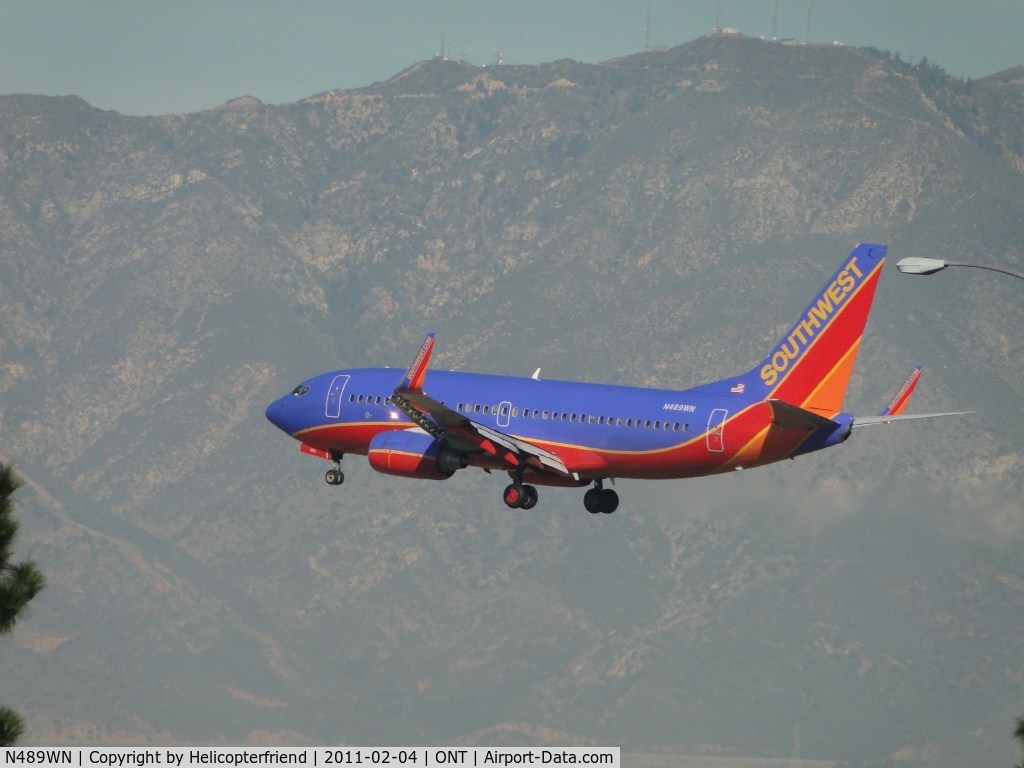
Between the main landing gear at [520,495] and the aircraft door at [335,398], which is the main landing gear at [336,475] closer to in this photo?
→ the aircraft door at [335,398]

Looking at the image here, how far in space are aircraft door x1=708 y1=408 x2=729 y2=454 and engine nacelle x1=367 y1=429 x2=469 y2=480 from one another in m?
12.1

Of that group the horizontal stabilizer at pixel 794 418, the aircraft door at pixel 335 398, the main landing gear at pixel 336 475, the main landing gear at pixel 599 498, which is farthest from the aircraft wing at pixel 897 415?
the main landing gear at pixel 336 475

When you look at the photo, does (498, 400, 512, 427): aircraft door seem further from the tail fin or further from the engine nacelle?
the tail fin

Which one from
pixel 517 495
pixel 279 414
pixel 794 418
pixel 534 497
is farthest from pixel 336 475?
pixel 794 418

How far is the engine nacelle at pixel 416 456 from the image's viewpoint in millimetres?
Answer: 101000

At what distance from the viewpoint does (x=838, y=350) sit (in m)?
98.2

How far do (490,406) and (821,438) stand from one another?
17.0 metres

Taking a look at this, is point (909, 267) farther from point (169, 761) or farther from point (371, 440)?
point (371, 440)

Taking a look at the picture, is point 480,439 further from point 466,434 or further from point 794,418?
point 794,418

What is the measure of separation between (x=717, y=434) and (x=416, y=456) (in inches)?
590

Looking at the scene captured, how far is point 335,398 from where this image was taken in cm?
10819

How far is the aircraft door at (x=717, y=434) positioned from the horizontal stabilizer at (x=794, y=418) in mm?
2507

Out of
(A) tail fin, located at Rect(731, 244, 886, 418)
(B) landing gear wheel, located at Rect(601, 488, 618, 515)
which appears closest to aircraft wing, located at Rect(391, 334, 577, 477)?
(B) landing gear wheel, located at Rect(601, 488, 618, 515)

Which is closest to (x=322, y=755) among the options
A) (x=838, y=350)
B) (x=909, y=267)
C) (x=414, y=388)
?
(x=909, y=267)
